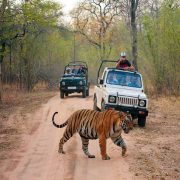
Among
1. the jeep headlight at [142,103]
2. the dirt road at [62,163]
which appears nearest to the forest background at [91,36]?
the jeep headlight at [142,103]

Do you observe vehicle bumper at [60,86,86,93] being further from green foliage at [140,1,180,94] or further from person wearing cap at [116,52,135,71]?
person wearing cap at [116,52,135,71]

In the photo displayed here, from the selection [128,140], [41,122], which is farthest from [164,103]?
[128,140]

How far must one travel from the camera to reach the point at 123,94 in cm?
1346

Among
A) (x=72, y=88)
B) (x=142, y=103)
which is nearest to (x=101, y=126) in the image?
(x=142, y=103)

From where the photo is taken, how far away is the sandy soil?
26.9ft

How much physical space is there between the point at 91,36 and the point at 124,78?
1443 inches

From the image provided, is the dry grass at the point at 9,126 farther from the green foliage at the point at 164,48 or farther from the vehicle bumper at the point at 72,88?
the green foliage at the point at 164,48

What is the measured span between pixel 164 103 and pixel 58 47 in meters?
24.4

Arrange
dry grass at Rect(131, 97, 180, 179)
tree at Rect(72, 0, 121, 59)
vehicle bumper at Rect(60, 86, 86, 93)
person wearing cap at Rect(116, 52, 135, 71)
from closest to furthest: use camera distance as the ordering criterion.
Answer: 1. dry grass at Rect(131, 97, 180, 179)
2. person wearing cap at Rect(116, 52, 135, 71)
3. vehicle bumper at Rect(60, 86, 86, 93)
4. tree at Rect(72, 0, 121, 59)

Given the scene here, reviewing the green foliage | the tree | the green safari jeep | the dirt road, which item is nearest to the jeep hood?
the dirt road

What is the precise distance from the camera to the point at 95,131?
9125 millimetres

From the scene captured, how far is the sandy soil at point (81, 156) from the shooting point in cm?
820

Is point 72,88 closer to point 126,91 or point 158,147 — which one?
point 126,91

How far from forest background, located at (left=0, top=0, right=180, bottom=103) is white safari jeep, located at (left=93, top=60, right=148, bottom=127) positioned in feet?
25.4
